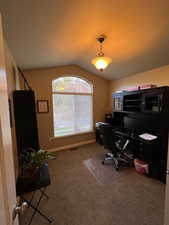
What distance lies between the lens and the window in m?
3.73

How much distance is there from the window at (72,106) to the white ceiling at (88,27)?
137cm

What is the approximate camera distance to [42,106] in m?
3.45

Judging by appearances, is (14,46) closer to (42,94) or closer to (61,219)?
(42,94)

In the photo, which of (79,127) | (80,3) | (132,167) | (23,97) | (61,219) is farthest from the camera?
(79,127)

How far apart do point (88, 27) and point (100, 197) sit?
2790mm

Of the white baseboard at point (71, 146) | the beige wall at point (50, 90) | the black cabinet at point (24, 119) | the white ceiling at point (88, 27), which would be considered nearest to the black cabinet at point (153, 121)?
the white ceiling at point (88, 27)

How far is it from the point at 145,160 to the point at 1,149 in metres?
2.61

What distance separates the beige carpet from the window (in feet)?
4.72

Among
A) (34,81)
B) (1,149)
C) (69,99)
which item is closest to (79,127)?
(69,99)

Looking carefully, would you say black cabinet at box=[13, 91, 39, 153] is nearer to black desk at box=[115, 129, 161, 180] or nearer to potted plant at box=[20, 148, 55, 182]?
potted plant at box=[20, 148, 55, 182]

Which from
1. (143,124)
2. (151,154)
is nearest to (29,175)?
(151,154)

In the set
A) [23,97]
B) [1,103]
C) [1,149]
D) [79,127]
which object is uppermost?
[23,97]

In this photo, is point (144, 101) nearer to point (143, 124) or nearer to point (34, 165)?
point (143, 124)

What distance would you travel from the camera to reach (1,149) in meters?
0.56
